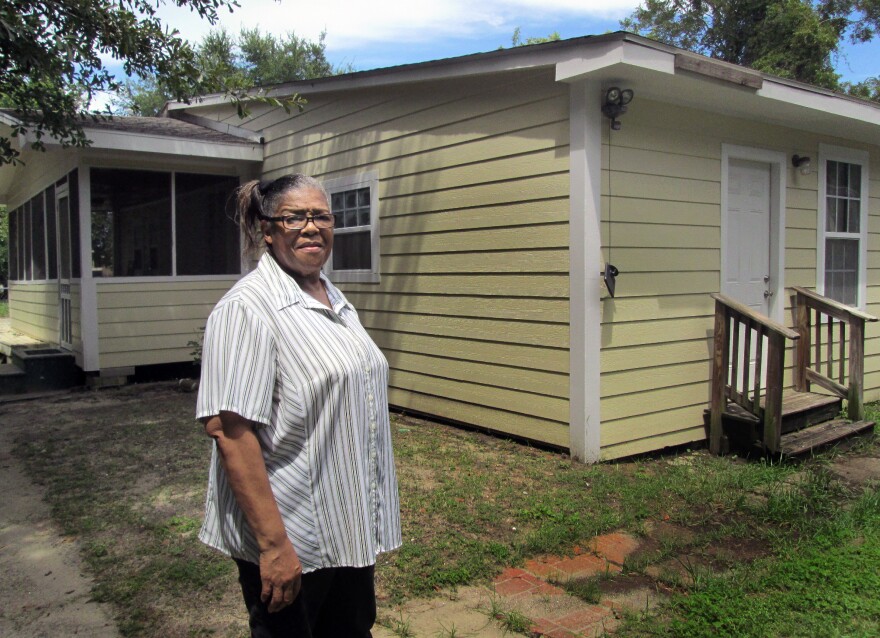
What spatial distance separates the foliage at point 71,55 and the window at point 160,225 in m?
1.08

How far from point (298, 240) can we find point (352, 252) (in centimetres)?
562

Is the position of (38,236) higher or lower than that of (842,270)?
higher

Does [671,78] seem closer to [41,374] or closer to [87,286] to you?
[87,286]

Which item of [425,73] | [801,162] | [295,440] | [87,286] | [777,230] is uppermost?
[425,73]

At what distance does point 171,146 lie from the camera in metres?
8.32

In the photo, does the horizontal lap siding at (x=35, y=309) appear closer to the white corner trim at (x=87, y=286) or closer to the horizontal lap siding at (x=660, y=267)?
the white corner trim at (x=87, y=286)

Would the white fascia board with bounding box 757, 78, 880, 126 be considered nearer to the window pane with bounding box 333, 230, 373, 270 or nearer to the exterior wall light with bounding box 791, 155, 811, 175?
the exterior wall light with bounding box 791, 155, 811, 175

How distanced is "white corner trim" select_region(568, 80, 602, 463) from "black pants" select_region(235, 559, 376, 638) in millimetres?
3248

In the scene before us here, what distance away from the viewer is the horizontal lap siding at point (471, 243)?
5.34 meters

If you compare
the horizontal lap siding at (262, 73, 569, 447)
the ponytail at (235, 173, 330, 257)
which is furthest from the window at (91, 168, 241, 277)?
the ponytail at (235, 173, 330, 257)

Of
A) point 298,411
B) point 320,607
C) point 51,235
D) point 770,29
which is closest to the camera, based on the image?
point 298,411

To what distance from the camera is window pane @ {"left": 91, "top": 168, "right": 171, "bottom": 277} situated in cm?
841

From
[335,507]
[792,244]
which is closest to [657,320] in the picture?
[792,244]

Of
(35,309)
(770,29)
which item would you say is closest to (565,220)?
(35,309)
